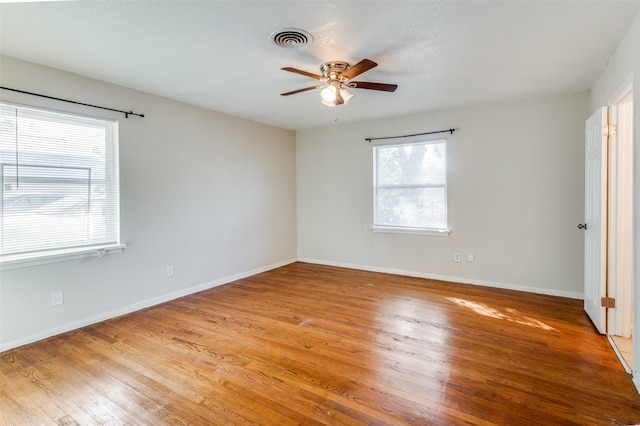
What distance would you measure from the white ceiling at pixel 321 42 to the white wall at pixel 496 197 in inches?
22.0

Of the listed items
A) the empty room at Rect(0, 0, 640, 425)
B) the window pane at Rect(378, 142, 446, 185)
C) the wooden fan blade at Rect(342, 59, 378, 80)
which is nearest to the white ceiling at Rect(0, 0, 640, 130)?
the empty room at Rect(0, 0, 640, 425)

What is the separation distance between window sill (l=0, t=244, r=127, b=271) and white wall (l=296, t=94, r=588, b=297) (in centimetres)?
341

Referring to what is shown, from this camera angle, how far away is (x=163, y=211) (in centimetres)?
373

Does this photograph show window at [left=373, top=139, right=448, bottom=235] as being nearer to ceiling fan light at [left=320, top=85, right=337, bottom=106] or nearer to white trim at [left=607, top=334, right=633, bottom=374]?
white trim at [left=607, top=334, right=633, bottom=374]

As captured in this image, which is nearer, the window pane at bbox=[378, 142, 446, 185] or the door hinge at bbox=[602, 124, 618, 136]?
the door hinge at bbox=[602, 124, 618, 136]

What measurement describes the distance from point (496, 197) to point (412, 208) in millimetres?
1142

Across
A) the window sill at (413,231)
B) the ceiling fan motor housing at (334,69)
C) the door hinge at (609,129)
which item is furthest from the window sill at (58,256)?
the door hinge at (609,129)

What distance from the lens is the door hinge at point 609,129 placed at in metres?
2.57

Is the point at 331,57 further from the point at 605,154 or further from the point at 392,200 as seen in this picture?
the point at 392,200

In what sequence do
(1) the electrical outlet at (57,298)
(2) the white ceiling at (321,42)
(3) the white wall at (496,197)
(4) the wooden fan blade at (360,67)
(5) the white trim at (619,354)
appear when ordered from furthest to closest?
(3) the white wall at (496,197) → (1) the electrical outlet at (57,298) → (4) the wooden fan blade at (360,67) → (5) the white trim at (619,354) → (2) the white ceiling at (321,42)

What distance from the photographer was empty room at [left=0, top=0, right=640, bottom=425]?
77.3 inches

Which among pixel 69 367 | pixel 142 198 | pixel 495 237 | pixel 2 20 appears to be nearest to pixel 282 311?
pixel 69 367

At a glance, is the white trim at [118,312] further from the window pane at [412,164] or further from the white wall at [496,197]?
the window pane at [412,164]

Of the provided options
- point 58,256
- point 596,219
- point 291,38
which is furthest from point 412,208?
point 58,256
